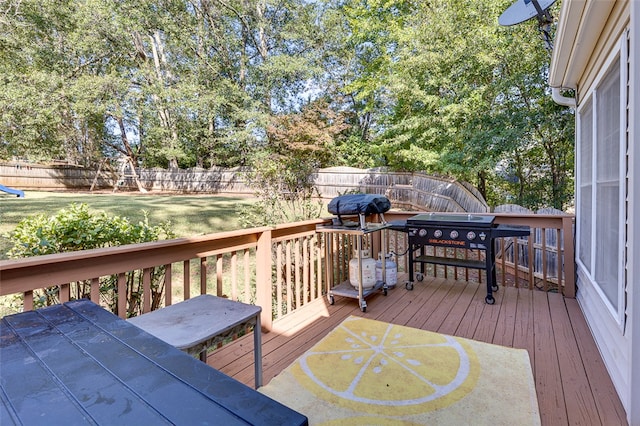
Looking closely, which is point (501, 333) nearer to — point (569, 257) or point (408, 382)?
point (408, 382)

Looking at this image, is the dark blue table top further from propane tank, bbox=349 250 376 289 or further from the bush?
propane tank, bbox=349 250 376 289

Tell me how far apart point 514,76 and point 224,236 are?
7186mm

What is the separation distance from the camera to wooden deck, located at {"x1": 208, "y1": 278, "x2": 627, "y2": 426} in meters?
1.93

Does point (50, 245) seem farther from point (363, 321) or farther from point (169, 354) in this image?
point (363, 321)

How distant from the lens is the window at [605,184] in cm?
204

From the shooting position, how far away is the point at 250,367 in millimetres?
2328

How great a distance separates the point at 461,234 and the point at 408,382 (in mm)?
1951

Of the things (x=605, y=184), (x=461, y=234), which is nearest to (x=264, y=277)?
(x=461, y=234)

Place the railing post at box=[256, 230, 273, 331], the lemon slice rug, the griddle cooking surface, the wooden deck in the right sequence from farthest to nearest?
the griddle cooking surface → the railing post at box=[256, 230, 273, 331] → the wooden deck → the lemon slice rug

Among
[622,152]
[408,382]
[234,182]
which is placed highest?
[234,182]

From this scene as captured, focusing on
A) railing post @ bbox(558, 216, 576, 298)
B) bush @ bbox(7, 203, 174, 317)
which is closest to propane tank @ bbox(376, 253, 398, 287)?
railing post @ bbox(558, 216, 576, 298)

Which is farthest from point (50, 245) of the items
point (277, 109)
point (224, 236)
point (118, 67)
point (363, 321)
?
point (118, 67)

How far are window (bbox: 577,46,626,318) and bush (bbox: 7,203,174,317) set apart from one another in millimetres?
3382

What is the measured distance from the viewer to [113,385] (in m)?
0.77
